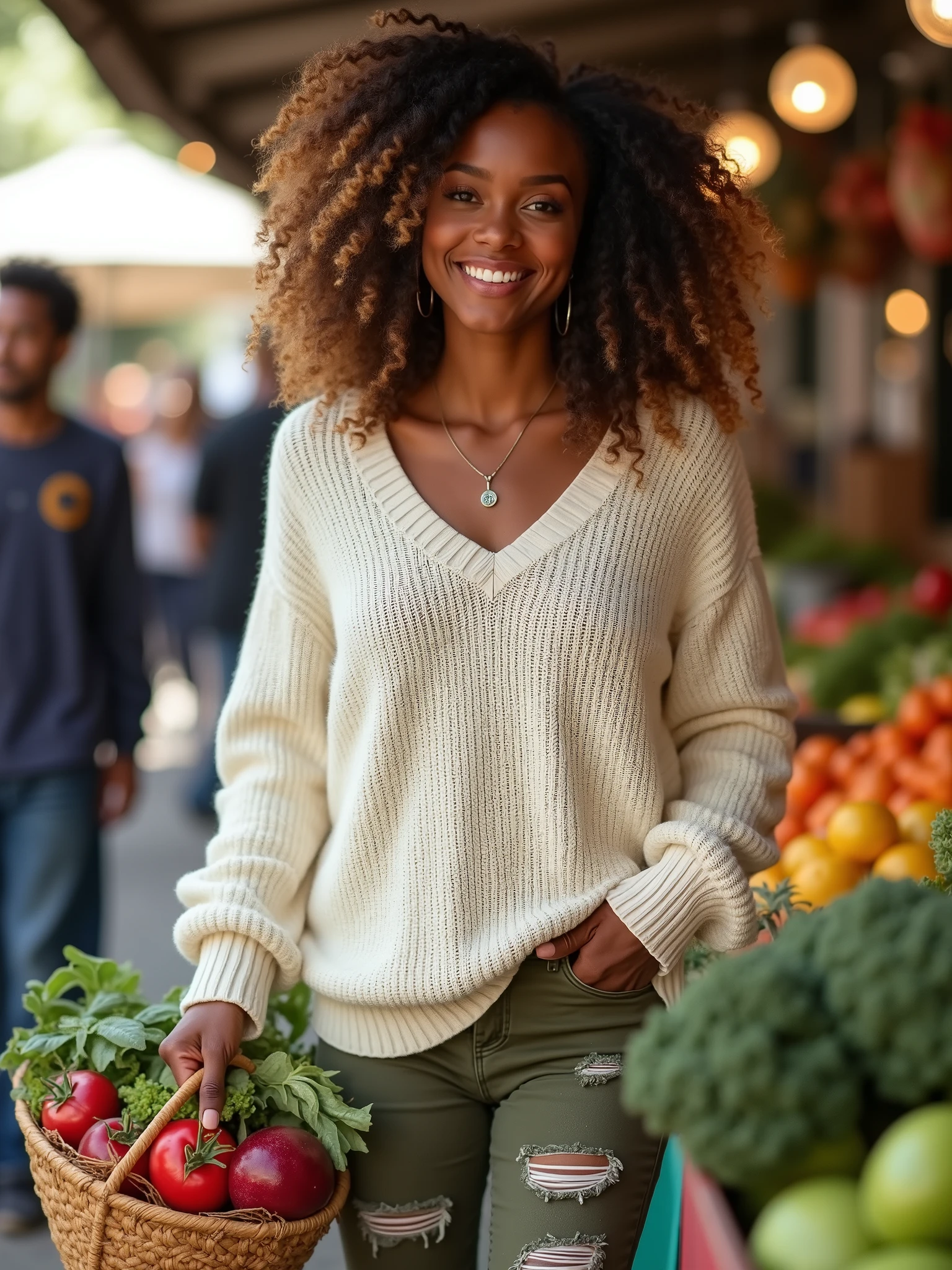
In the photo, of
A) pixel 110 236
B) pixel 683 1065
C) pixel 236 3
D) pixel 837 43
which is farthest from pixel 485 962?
pixel 837 43

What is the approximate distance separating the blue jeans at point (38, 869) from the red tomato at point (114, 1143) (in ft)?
7.02

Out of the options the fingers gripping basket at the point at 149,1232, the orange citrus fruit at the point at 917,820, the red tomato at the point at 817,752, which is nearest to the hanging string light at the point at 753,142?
the red tomato at the point at 817,752

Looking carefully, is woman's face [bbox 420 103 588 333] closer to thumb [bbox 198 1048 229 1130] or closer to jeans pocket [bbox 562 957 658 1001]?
jeans pocket [bbox 562 957 658 1001]

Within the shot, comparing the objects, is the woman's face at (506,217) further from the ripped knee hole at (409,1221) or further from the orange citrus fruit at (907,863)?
the orange citrus fruit at (907,863)

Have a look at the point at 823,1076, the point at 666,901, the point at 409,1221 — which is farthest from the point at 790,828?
the point at 823,1076

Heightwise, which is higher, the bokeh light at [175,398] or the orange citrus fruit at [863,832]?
the orange citrus fruit at [863,832]

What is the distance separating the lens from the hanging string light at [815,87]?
671cm

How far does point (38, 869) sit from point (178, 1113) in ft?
7.19

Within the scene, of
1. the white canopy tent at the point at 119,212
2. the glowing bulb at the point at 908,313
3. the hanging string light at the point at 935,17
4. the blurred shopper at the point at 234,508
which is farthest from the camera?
the glowing bulb at the point at 908,313

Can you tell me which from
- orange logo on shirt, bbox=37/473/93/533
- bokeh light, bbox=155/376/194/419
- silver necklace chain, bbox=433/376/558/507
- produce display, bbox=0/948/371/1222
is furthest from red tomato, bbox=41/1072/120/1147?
bokeh light, bbox=155/376/194/419

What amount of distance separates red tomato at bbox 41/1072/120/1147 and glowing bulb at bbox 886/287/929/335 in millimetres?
8704

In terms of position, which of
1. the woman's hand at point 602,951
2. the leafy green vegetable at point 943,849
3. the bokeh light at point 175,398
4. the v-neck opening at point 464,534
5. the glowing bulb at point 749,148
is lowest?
the bokeh light at point 175,398

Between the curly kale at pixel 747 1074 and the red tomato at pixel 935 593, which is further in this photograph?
the red tomato at pixel 935 593

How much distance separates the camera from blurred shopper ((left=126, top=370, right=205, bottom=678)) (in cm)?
1011
